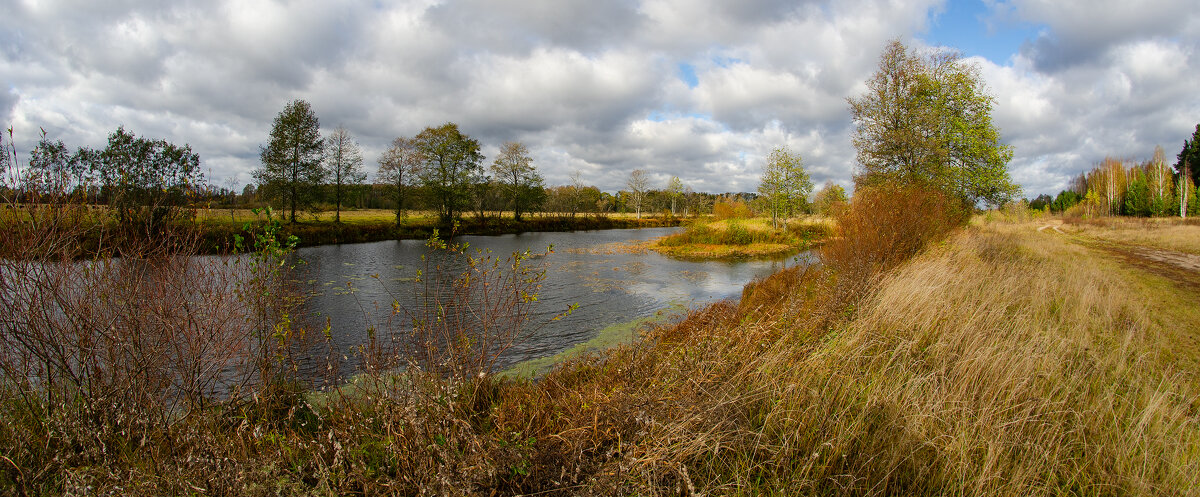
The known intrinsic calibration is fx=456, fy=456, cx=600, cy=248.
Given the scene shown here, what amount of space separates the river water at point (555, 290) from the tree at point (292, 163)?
822 centimetres

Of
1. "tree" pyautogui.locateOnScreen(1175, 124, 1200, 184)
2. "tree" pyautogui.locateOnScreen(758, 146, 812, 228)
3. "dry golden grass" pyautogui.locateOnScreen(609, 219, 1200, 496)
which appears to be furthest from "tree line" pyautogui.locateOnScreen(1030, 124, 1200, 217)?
"dry golden grass" pyautogui.locateOnScreen(609, 219, 1200, 496)

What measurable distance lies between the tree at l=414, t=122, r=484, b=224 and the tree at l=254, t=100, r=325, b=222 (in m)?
8.68

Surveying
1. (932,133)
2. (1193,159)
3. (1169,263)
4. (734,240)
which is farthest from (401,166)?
(1193,159)

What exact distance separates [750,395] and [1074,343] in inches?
171

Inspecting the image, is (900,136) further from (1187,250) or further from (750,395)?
(750,395)

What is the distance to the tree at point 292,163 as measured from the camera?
31656mm

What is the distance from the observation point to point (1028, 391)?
3.59m

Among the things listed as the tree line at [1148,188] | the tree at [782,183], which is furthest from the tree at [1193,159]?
the tree at [782,183]

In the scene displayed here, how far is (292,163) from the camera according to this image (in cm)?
→ 3241

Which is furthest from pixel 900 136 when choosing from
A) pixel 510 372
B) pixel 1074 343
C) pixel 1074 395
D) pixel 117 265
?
pixel 117 265

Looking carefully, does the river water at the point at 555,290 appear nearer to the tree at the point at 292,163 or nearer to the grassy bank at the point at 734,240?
the grassy bank at the point at 734,240

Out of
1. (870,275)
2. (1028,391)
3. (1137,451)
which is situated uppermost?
(870,275)

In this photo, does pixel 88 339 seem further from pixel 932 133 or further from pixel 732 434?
pixel 932 133

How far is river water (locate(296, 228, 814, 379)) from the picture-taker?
868 centimetres
